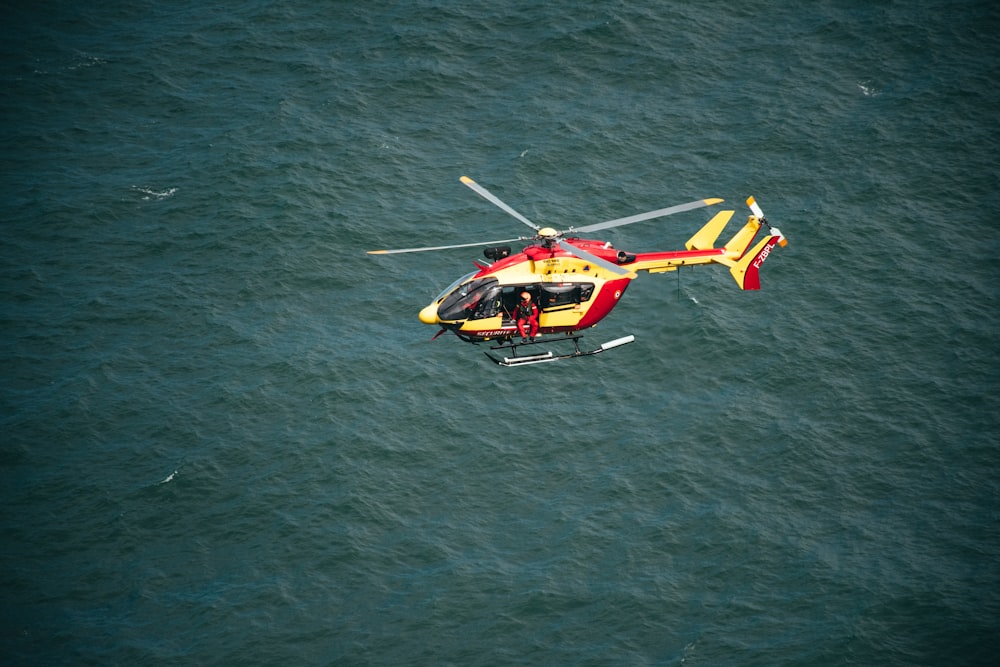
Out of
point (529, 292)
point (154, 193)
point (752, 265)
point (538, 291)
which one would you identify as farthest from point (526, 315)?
point (154, 193)

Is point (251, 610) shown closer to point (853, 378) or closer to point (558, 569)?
point (558, 569)

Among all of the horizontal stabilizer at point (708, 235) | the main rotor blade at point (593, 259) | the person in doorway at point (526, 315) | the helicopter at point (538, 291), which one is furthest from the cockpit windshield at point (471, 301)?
the horizontal stabilizer at point (708, 235)

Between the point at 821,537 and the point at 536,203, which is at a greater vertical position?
the point at 536,203

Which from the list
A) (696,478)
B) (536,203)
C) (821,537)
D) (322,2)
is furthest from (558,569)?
(322,2)

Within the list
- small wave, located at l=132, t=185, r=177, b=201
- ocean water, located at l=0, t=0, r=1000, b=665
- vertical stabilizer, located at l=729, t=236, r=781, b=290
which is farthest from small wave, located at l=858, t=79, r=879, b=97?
small wave, located at l=132, t=185, r=177, b=201

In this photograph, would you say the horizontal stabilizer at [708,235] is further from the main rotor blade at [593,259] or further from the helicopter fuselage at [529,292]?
the main rotor blade at [593,259]
